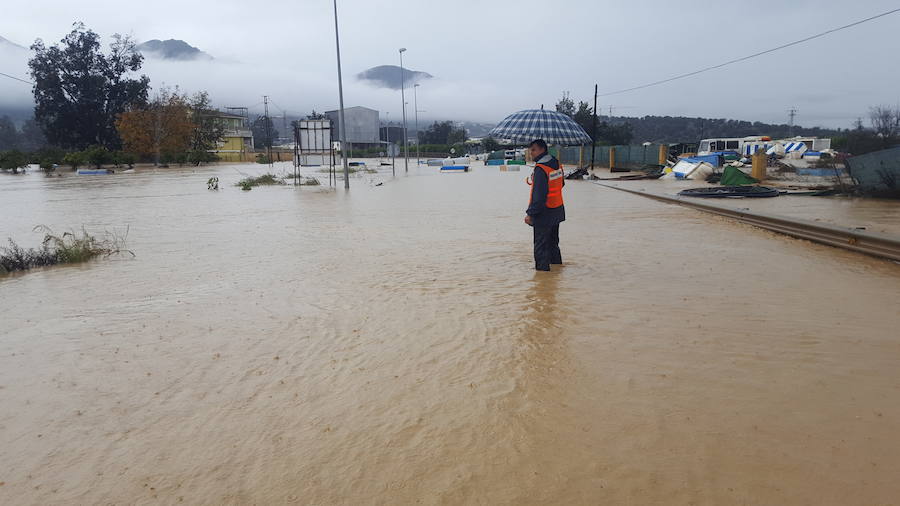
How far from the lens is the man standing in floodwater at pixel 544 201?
7039mm

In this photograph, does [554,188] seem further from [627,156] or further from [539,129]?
[627,156]

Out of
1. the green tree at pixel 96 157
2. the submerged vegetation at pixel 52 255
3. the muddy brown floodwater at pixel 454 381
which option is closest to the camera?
the muddy brown floodwater at pixel 454 381

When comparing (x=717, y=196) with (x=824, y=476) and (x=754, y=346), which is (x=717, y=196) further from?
(x=824, y=476)

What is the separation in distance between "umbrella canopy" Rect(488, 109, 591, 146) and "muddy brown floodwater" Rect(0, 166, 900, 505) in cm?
303

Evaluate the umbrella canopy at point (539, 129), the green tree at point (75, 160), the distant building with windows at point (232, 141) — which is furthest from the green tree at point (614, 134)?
the umbrella canopy at point (539, 129)

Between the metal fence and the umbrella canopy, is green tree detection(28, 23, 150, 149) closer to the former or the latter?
the metal fence

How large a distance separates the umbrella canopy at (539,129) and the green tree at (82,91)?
64.1 meters

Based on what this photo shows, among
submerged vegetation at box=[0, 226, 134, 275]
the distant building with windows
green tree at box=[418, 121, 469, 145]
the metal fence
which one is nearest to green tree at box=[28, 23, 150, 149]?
the distant building with windows

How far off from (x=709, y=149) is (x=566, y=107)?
40.6 metres

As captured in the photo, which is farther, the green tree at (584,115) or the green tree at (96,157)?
the green tree at (584,115)

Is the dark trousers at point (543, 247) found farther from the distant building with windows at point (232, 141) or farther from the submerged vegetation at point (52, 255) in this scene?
the distant building with windows at point (232, 141)

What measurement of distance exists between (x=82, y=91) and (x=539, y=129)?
220 feet

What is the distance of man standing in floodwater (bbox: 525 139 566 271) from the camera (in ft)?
23.1

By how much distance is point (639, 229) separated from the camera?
1153 centimetres
